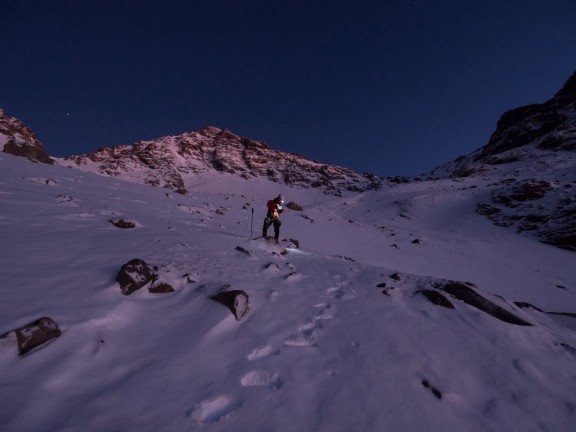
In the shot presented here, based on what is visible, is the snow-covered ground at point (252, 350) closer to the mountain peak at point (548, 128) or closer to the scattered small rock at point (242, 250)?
the scattered small rock at point (242, 250)

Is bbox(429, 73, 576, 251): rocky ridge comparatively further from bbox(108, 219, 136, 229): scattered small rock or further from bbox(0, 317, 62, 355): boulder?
bbox(0, 317, 62, 355): boulder

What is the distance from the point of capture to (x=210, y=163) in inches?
3371

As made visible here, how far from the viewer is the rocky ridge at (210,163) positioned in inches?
2820

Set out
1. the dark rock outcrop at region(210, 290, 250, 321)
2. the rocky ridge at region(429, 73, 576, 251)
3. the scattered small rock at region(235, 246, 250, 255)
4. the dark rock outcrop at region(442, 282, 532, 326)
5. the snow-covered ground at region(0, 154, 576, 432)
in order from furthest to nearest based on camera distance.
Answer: the rocky ridge at region(429, 73, 576, 251), the scattered small rock at region(235, 246, 250, 255), the dark rock outcrop at region(442, 282, 532, 326), the dark rock outcrop at region(210, 290, 250, 321), the snow-covered ground at region(0, 154, 576, 432)

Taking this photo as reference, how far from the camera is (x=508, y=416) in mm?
3131

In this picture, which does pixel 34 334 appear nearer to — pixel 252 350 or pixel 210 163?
pixel 252 350

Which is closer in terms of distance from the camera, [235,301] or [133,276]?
[235,301]

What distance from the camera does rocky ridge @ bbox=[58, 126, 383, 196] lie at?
7162 cm

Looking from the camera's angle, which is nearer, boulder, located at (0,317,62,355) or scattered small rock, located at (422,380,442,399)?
boulder, located at (0,317,62,355)

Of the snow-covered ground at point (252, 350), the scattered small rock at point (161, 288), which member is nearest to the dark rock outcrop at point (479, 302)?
the snow-covered ground at point (252, 350)

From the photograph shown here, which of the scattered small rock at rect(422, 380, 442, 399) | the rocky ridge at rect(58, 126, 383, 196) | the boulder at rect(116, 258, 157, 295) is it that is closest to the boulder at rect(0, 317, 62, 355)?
the boulder at rect(116, 258, 157, 295)

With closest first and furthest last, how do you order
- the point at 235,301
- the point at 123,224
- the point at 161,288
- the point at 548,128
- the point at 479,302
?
the point at 235,301, the point at 161,288, the point at 479,302, the point at 123,224, the point at 548,128

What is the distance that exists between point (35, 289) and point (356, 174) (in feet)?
280

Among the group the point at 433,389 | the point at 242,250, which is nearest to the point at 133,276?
the point at 242,250
